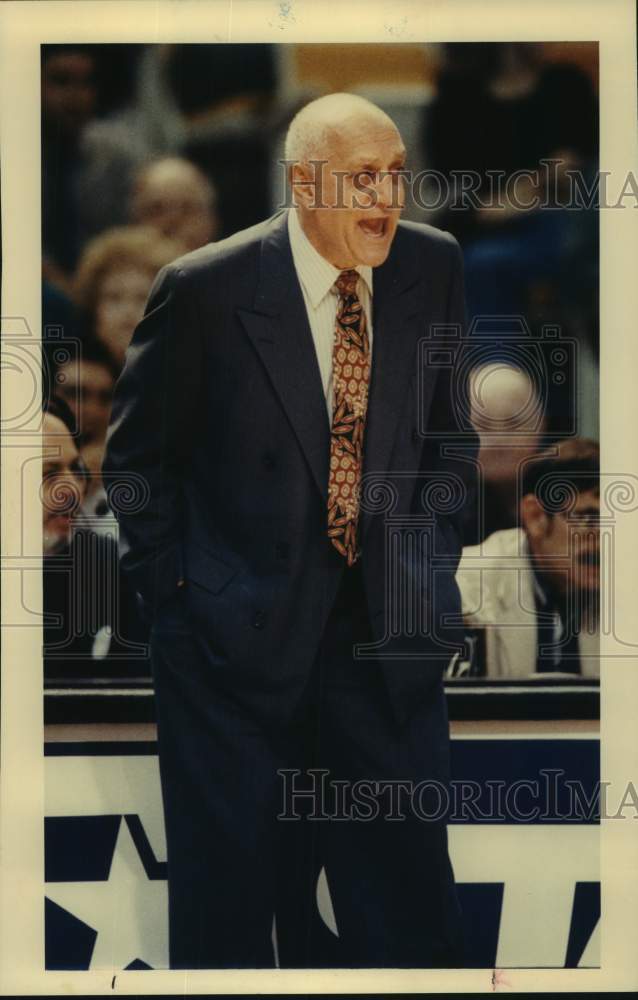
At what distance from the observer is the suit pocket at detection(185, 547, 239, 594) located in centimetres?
416

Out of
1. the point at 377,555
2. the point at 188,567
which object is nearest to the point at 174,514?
the point at 188,567

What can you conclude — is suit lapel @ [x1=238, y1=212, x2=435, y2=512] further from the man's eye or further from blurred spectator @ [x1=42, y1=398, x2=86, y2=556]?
blurred spectator @ [x1=42, y1=398, x2=86, y2=556]

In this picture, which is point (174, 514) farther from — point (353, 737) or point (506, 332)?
point (506, 332)

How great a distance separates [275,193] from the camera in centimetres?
A: 420

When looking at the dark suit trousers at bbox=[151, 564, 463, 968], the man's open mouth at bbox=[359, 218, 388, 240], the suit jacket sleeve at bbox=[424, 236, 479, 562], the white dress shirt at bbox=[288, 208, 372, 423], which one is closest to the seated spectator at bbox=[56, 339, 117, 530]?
the dark suit trousers at bbox=[151, 564, 463, 968]

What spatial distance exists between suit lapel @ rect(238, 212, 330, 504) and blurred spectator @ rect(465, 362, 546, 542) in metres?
0.48

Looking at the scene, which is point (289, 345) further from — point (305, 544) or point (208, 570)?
point (208, 570)

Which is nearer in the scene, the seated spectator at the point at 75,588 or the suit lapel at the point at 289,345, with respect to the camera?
the suit lapel at the point at 289,345

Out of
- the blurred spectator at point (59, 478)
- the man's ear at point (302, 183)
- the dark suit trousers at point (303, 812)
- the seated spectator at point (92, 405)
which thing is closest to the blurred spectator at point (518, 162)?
the man's ear at point (302, 183)

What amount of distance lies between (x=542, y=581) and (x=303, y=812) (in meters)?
1.01

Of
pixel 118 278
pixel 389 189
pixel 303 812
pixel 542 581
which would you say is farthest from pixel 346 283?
pixel 303 812

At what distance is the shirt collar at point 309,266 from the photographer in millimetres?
4219

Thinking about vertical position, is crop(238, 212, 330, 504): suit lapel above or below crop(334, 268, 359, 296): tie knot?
below

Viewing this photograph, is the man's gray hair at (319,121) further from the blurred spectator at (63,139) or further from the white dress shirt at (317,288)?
the blurred spectator at (63,139)
